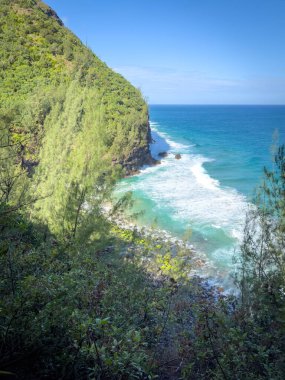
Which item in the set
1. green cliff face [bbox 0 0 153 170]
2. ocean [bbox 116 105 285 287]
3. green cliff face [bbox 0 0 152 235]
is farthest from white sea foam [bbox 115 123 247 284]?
green cliff face [bbox 0 0 153 170]

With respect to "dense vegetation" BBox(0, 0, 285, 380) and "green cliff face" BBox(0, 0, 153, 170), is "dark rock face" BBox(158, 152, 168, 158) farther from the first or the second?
"dense vegetation" BBox(0, 0, 285, 380)

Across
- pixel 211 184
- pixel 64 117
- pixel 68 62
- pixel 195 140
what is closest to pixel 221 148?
pixel 195 140

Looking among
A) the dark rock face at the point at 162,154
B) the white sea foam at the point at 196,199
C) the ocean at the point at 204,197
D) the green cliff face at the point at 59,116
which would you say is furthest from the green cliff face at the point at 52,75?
the dark rock face at the point at 162,154

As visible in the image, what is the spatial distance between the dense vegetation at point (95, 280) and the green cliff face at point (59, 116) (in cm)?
10

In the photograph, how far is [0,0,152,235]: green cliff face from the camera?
1360cm

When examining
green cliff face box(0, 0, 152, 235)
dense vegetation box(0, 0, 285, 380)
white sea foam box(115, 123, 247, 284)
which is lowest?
white sea foam box(115, 123, 247, 284)

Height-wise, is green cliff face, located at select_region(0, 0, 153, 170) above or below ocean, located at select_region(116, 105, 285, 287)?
above

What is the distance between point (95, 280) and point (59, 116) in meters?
15.2

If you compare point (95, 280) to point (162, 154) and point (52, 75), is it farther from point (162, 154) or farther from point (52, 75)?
point (162, 154)

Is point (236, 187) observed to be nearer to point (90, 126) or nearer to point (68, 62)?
point (90, 126)

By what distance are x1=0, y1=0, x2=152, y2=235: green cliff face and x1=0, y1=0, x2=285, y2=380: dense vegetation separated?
0.10 metres

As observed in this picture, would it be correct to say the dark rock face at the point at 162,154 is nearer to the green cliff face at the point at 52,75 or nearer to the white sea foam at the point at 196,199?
the white sea foam at the point at 196,199

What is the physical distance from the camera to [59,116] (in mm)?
19562

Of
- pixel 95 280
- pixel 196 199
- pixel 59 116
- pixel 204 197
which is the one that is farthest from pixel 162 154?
pixel 95 280
